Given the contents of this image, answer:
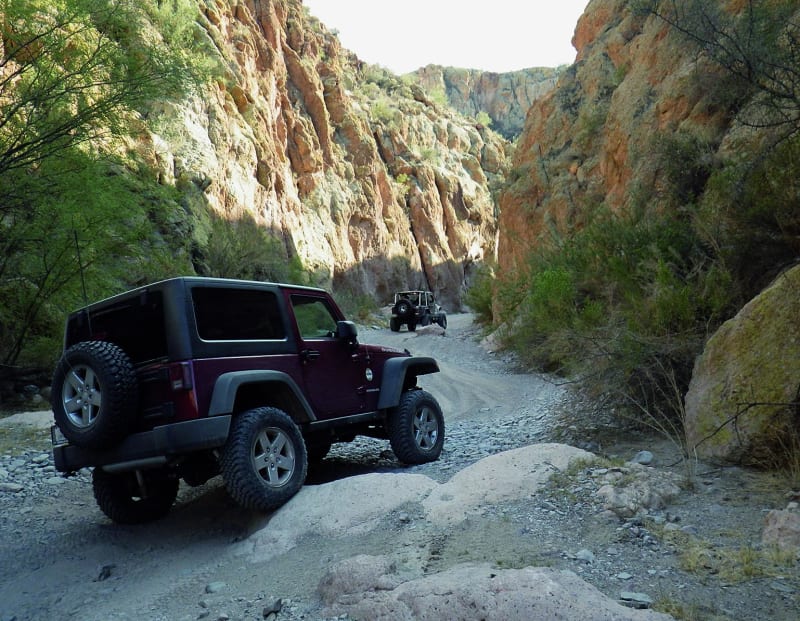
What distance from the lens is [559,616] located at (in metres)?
2.55

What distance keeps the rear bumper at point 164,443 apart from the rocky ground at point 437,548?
0.73 m

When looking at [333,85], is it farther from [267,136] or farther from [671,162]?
[671,162]

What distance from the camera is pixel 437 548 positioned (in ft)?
11.4

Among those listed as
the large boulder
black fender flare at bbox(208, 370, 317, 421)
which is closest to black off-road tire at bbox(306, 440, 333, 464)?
black fender flare at bbox(208, 370, 317, 421)

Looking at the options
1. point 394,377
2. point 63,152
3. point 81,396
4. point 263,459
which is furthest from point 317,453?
point 63,152

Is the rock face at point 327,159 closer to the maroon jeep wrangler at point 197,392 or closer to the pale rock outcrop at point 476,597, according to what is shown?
the maroon jeep wrangler at point 197,392

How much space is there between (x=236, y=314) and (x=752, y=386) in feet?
13.3

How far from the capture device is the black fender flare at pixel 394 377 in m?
6.21

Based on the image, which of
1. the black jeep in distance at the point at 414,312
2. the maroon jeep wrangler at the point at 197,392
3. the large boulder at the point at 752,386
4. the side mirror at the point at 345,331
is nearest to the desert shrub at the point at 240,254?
the black jeep in distance at the point at 414,312

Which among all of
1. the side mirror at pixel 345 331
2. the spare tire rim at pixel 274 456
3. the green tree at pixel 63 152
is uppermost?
the green tree at pixel 63 152

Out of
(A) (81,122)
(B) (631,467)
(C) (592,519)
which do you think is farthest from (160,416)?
(A) (81,122)

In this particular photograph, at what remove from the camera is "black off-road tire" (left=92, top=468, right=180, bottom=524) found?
4980 millimetres

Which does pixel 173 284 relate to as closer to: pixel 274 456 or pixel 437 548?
pixel 274 456

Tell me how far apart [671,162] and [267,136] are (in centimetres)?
2764
